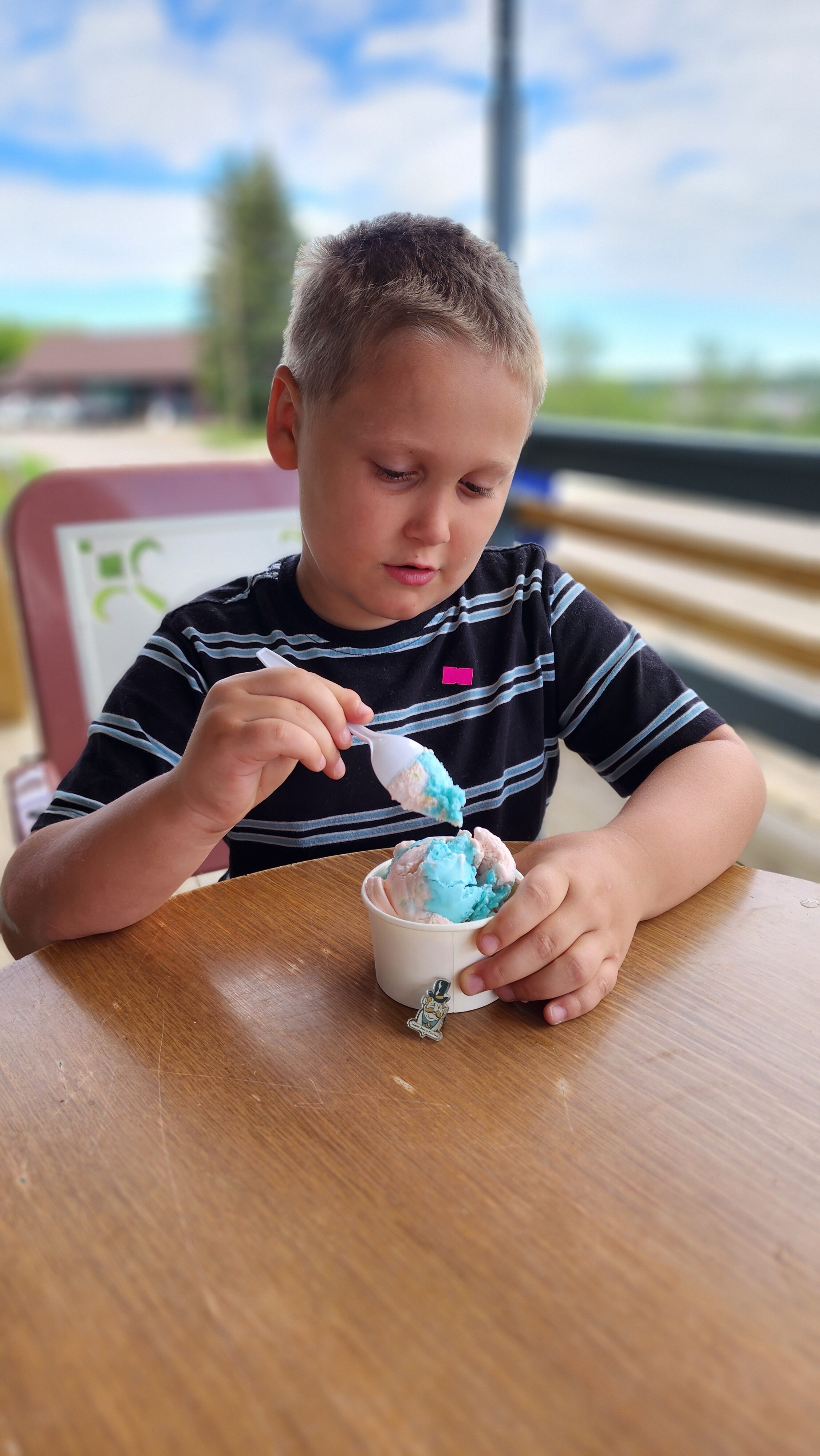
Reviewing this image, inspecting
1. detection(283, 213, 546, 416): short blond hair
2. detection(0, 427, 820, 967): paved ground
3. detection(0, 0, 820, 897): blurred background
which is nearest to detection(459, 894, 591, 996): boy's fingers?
detection(283, 213, 546, 416): short blond hair

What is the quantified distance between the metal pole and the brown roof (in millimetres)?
1951

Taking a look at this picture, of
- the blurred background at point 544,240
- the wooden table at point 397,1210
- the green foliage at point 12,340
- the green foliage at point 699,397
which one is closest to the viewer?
the wooden table at point 397,1210

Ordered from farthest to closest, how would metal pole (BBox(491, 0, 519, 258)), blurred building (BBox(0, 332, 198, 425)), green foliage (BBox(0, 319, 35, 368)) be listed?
1. blurred building (BBox(0, 332, 198, 425))
2. green foliage (BBox(0, 319, 35, 368))
3. metal pole (BBox(491, 0, 519, 258))

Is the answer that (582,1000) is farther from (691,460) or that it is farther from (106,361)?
(106,361)

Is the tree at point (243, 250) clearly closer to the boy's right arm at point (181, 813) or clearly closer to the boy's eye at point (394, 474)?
the boy's eye at point (394, 474)

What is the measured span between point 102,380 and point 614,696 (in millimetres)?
4706

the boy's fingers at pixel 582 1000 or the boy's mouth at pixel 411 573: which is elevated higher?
the boy's mouth at pixel 411 573

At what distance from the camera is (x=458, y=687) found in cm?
113

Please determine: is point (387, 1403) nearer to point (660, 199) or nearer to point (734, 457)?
point (734, 457)

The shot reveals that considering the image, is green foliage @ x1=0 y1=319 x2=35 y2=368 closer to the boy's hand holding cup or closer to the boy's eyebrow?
the boy's eyebrow

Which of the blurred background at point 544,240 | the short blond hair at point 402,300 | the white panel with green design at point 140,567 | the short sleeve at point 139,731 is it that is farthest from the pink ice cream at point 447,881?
the blurred background at point 544,240

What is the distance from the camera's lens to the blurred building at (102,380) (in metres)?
4.76

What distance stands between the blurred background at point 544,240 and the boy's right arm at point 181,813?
2.13 m

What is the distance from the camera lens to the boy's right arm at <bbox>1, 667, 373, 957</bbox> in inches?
28.0
